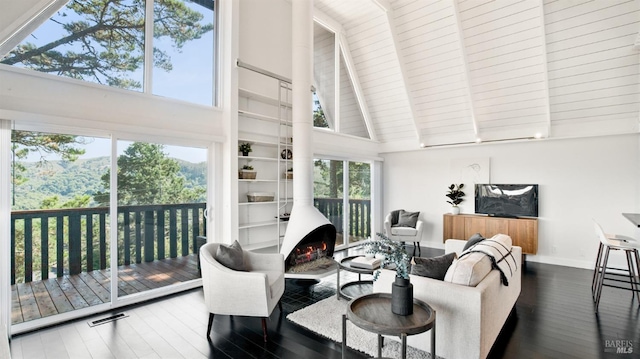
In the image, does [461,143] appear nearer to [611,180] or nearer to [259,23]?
[611,180]

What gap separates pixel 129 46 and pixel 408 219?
216 inches

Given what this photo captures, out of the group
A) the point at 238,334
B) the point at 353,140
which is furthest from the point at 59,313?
the point at 353,140

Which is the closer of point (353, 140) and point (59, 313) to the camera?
point (59, 313)

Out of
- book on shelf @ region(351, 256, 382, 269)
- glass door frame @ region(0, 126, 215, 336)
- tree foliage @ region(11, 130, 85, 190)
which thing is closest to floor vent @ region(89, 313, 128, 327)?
glass door frame @ region(0, 126, 215, 336)

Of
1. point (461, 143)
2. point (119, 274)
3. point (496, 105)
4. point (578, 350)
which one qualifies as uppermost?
point (496, 105)

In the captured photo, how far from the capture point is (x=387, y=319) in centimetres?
206

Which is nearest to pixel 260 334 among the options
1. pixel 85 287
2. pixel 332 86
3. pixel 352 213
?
pixel 85 287

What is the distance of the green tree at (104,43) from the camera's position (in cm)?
300

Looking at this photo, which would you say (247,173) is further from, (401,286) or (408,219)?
(408,219)

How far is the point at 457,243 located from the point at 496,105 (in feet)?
9.85

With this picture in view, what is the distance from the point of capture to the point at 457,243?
13.5ft

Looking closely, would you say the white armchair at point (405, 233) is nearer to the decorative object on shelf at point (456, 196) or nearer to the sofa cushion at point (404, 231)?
the sofa cushion at point (404, 231)

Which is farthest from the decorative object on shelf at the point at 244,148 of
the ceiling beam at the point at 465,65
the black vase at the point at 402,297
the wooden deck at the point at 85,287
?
the ceiling beam at the point at 465,65

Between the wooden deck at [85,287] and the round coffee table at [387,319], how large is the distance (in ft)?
8.84
